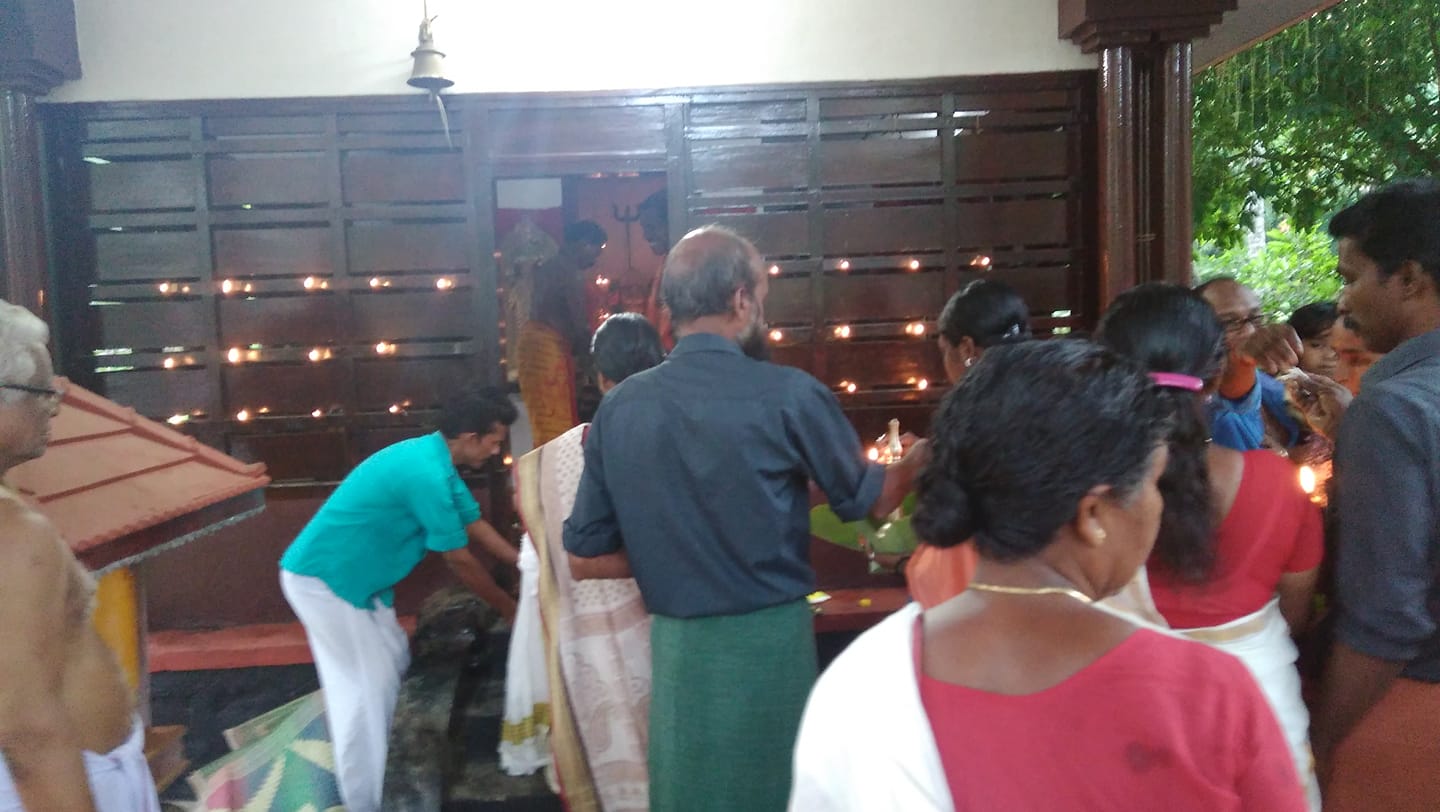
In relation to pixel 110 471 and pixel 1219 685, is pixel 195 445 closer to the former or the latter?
pixel 110 471

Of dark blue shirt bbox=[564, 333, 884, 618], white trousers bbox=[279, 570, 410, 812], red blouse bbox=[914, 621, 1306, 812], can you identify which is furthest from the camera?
white trousers bbox=[279, 570, 410, 812]

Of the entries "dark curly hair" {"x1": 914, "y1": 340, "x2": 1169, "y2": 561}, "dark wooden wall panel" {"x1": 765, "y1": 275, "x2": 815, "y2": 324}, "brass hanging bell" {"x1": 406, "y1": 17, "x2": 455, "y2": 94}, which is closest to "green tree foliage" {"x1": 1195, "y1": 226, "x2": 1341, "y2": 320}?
"dark wooden wall panel" {"x1": 765, "y1": 275, "x2": 815, "y2": 324}

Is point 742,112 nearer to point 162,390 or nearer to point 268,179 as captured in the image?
point 268,179

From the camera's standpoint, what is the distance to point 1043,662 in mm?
1025

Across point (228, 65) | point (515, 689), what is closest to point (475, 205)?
point (228, 65)

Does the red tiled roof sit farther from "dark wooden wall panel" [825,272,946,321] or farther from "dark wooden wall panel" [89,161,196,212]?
"dark wooden wall panel" [825,272,946,321]

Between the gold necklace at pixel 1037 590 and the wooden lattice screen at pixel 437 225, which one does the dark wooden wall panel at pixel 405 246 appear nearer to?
the wooden lattice screen at pixel 437 225

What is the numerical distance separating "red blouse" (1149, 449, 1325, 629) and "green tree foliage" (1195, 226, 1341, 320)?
32.7ft

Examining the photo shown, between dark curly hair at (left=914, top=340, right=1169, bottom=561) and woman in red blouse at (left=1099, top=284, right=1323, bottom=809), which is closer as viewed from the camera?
dark curly hair at (left=914, top=340, right=1169, bottom=561)

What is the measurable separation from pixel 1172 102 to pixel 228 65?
4.57m

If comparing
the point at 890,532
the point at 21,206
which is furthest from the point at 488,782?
the point at 21,206

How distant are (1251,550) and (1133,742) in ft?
2.62

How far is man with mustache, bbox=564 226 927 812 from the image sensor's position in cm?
212

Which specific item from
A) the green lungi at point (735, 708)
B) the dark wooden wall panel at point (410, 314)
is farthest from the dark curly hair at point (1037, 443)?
the dark wooden wall panel at point (410, 314)
